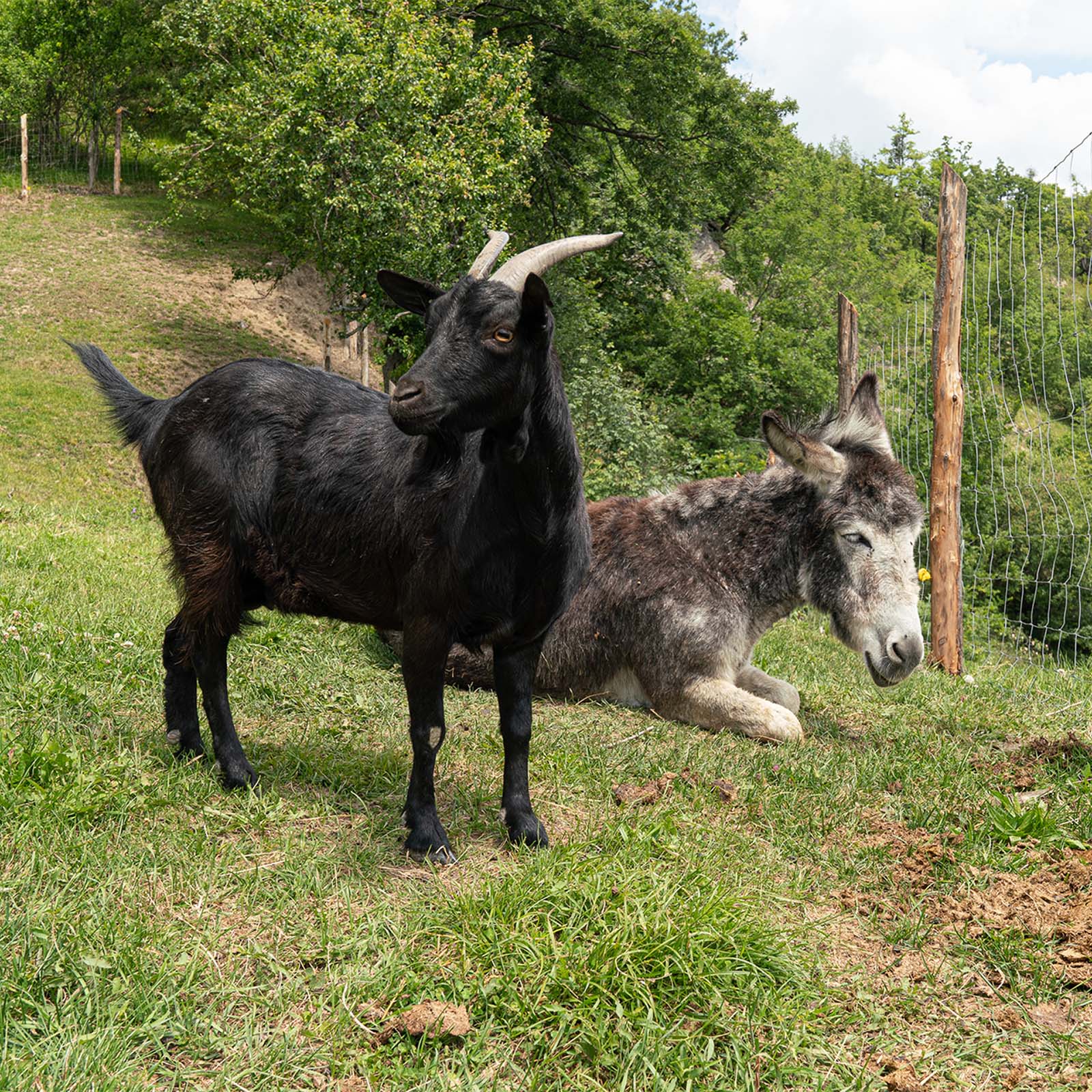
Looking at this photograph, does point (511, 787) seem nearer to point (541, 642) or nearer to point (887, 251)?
point (541, 642)

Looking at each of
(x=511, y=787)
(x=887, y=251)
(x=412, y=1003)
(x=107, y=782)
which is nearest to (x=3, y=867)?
(x=107, y=782)

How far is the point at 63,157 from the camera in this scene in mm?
36500

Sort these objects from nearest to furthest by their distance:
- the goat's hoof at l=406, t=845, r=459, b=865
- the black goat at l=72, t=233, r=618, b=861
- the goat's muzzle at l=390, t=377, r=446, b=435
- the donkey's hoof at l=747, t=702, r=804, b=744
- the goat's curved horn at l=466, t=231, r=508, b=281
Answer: the goat's muzzle at l=390, t=377, r=446, b=435, the black goat at l=72, t=233, r=618, b=861, the goat's curved horn at l=466, t=231, r=508, b=281, the goat's hoof at l=406, t=845, r=459, b=865, the donkey's hoof at l=747, t=702, r=804, b=744

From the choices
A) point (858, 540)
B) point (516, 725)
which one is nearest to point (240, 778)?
point (516, 725)

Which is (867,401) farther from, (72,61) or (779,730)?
(72,61)

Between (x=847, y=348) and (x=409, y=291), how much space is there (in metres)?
7.10

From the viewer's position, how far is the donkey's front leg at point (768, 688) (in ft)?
20.3

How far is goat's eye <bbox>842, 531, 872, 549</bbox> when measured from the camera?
5.70m

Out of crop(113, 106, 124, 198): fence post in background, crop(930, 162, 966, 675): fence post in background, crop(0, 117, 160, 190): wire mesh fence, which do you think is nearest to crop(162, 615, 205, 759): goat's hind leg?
crop(930, 162, 966, 675): fence post in background

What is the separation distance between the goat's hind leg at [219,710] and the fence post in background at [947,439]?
19.7 ft

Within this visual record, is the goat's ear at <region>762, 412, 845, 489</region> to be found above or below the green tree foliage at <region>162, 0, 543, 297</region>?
below

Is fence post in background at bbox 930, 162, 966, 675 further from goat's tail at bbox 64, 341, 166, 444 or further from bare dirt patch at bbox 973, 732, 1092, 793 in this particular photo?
goat's tail at bbox 64, 341, 166, 444

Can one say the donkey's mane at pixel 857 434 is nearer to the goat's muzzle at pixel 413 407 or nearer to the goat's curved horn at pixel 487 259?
the goat's curved horn at pixel 487 259

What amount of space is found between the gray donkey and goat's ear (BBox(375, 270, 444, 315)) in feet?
8.12
